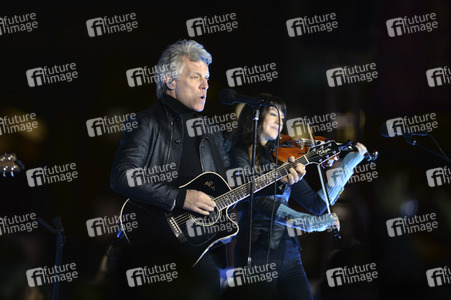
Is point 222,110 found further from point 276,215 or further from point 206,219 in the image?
point 206,219

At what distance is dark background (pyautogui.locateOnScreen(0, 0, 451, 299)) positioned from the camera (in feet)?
14.1

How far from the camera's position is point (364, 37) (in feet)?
15.9

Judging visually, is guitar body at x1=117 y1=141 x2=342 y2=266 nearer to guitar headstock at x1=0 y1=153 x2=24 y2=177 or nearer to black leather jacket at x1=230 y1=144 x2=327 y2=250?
black leather jacket at x1=230 y1=144 x2=327 y2=250

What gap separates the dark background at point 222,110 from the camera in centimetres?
430

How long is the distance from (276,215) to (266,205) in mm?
100

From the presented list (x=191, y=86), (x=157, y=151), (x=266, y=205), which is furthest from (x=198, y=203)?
(x=191, y=86)

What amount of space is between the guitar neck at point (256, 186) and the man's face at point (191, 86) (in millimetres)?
657

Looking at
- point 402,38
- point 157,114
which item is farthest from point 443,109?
point 157,114

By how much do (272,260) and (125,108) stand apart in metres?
2.10

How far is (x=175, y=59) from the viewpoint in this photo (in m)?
3.42

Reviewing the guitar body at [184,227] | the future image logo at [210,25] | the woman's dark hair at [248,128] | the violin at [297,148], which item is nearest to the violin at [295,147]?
the violin at [297,148]

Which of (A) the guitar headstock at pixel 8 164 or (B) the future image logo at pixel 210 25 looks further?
(B) the future image logo at pixel 210 25

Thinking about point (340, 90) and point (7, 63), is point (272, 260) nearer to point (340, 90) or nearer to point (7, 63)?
point (340, 90)

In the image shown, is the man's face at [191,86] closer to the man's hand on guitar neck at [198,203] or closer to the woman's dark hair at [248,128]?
the woman's dark hair at [248,128]
